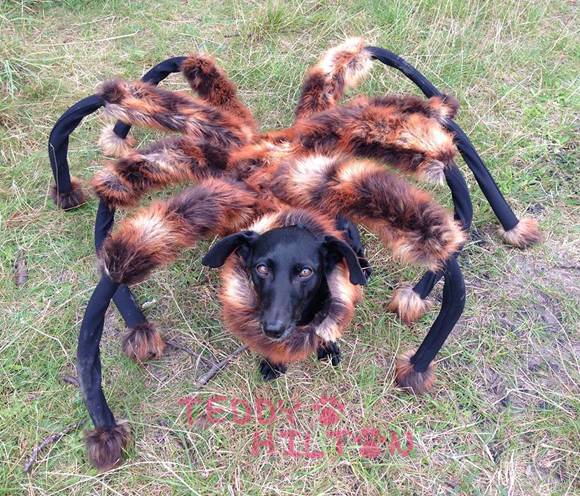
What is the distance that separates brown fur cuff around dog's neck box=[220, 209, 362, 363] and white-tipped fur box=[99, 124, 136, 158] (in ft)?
4.58

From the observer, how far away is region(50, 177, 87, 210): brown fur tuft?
3.06 meters

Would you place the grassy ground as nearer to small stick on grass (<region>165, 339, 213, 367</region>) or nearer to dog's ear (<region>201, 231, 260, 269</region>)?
small stick on grass (<region>165, 339, 213, 367</region>)

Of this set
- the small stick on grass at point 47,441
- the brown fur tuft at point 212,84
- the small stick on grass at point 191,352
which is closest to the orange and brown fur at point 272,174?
the brown fur tuft at point 212,84

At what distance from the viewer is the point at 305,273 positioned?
81.4 inches

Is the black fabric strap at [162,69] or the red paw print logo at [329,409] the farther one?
the black fabric strap at [162,69]

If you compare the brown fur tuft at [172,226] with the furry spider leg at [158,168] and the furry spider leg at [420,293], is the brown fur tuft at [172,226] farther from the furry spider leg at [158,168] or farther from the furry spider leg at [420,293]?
the furry spider leg at [420,293]

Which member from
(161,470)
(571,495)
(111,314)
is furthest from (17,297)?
(571,495)

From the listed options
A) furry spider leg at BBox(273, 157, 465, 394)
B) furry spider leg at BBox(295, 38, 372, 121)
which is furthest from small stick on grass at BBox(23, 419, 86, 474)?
furry spider leg at BBox(295, 38, 372, 121)

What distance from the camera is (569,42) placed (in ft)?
12.7

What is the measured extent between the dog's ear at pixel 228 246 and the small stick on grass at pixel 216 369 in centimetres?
54

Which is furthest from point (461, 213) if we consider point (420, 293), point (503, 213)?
point (503, 213)

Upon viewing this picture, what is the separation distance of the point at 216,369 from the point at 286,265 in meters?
0.74

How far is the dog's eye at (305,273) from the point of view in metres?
2.06

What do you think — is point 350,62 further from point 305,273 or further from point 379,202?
point 305,273
